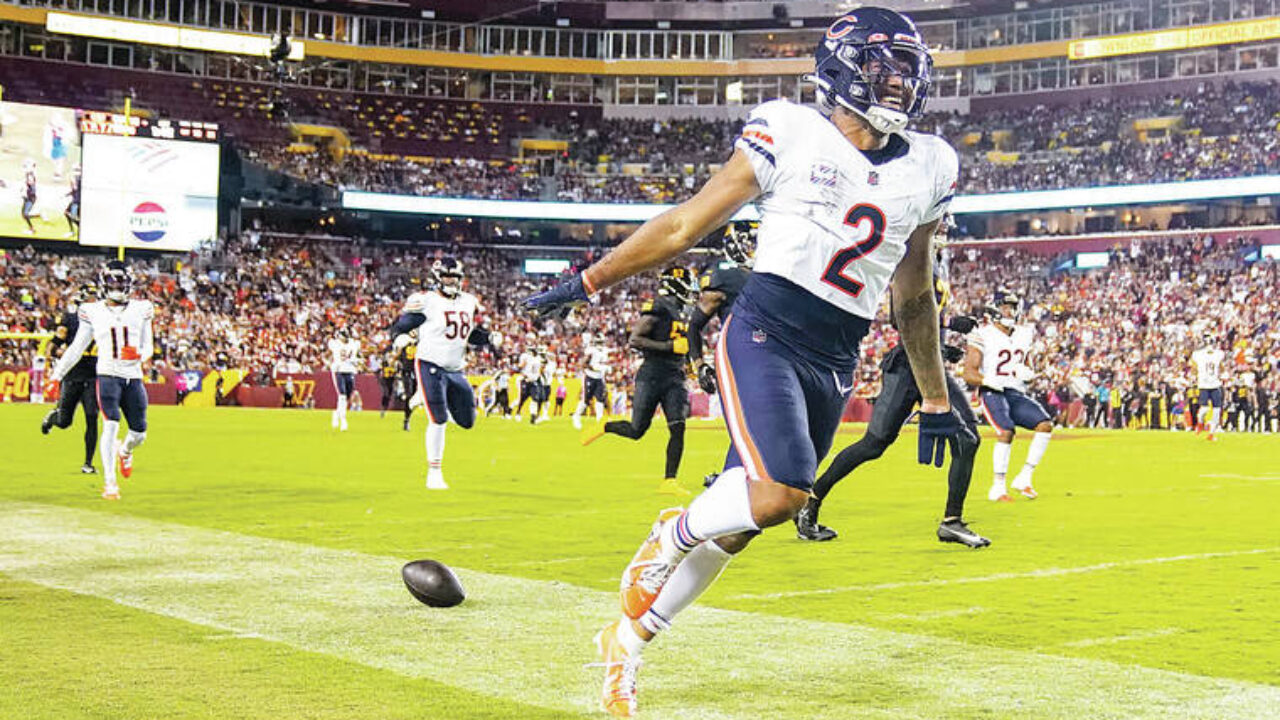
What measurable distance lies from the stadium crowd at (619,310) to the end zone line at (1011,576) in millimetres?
27851

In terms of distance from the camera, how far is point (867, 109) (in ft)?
15.9

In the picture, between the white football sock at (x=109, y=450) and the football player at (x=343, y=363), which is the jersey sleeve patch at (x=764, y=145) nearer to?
the white football sock at (x=109, y=450)

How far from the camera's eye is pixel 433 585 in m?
6.61

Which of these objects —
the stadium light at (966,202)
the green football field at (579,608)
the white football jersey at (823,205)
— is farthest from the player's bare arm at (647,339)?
the stadium light at (966,202)

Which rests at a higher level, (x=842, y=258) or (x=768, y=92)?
(x=768, y=92)

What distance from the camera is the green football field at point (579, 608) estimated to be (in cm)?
486

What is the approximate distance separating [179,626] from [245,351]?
4107 centimetres

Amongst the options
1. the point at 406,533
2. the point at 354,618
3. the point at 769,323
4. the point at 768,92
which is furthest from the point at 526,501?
the point at 768,92

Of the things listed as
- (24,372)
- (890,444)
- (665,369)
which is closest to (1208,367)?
(665,369)

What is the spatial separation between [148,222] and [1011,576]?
123 feet

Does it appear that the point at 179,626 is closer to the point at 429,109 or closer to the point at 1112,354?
the point at 1112,354

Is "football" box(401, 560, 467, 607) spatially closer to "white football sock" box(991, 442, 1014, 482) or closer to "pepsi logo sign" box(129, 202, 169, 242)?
"white football sock" box(991, 442, 1014, 482)

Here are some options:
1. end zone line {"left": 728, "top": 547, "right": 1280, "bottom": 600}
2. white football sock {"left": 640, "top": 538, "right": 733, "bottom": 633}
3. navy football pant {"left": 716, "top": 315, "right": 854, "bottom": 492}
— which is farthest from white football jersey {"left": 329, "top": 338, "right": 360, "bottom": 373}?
white football sock {"left": 640, "top": 538, "right": 733, "bottom": 633}

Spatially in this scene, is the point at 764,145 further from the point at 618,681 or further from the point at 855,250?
the point at 618,681
